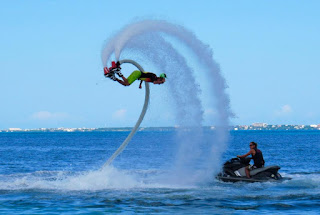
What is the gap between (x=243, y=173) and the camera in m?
25.7

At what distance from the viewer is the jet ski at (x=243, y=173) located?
83.3ft

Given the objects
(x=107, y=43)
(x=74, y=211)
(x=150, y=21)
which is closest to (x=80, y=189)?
(x=74, y=211)

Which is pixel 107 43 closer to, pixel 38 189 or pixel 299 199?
pixel 38 189

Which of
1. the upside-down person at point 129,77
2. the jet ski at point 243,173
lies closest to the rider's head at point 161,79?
the upside-down person at point 129,77

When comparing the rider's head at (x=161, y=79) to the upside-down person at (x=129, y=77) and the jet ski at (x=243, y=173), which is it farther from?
the jet ski at (x=243, y=173)

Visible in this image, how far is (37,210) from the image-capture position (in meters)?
18.0

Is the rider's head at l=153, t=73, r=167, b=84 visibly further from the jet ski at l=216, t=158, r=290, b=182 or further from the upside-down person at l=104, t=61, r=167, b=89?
the jet ski at l=216, t=158, r=290, b=182

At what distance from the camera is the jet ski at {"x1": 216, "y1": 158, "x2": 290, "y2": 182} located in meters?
25.4

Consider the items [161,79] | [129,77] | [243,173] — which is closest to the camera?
[129,77]

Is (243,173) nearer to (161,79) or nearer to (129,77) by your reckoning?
(161,79)

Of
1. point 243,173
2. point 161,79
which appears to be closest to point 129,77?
point 161,79

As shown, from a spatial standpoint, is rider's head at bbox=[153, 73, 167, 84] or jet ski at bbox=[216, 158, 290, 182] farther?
jet ski at bbox=[216, 158, 290, 182]

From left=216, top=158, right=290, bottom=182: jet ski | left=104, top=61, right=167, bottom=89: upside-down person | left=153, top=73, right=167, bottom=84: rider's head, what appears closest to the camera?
left=104, top=61, right=167, bottom=89: upside-down person

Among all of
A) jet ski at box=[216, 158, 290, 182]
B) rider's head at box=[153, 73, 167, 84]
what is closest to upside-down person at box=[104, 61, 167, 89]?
rider's head at box=[153, 73, 167, 84]
